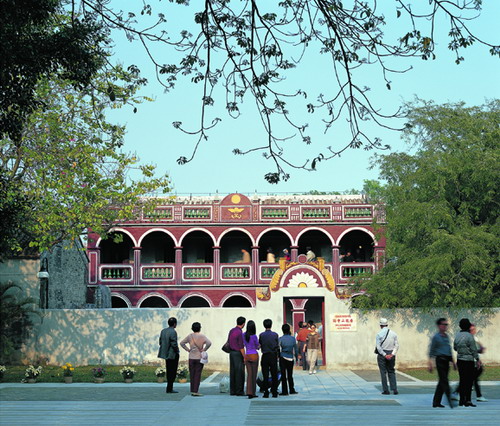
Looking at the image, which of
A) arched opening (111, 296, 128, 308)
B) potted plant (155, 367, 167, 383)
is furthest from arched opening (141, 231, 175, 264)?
potted plant (155, 367, 167, 383)

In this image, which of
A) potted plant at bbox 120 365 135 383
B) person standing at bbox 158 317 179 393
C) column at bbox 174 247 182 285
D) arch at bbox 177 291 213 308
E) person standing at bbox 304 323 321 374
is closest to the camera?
person standing at bbox 158 317 179 393

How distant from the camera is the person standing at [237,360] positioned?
1686 centimetres

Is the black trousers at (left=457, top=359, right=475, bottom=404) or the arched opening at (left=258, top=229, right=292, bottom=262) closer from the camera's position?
the black trousers at (left=457, top=359, right=475, bottom=404)

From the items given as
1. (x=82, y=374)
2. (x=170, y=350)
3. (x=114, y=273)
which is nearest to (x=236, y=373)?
(x=170, y=350)

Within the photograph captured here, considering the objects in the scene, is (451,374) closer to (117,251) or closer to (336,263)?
(336,263)

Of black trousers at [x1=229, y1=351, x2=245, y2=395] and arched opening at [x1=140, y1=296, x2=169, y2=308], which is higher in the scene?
arched opening at [x1=140, y1=296, x2=169, y2=308]

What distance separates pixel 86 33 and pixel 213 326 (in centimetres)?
1571

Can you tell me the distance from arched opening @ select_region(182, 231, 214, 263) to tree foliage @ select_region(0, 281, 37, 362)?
16437 mm

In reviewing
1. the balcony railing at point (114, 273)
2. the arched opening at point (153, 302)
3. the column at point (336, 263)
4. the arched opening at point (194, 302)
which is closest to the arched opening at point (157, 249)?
the arched opening at point (153, 302)

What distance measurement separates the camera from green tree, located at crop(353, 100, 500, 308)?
2539 cm

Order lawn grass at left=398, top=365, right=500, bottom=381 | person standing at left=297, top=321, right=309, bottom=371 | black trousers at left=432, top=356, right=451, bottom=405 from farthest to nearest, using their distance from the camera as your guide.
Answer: person standing at left=297, top=321, right=309, bottom=371 < lawn grass at left=398, top=365, right=500, bottom=381 < black trousers at left=432, top=356, right=451, bottom=405

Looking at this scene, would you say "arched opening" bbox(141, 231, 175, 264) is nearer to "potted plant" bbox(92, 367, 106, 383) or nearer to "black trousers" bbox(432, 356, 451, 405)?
"potted plant" bbox(92, 367, 106, 383)

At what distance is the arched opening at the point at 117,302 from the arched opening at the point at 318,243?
29.2 ft

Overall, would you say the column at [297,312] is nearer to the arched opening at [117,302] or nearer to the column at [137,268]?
the column at [137,268]
